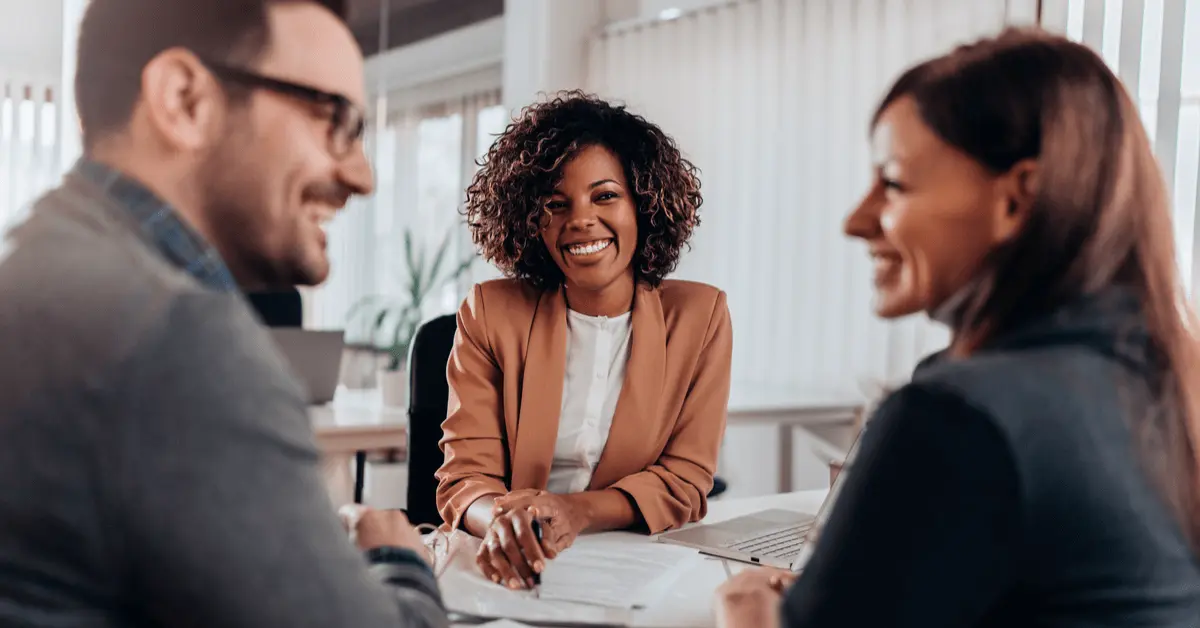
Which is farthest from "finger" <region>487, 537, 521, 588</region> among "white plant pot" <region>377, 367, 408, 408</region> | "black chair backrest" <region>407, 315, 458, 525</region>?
"white plant pot" <region>377, 367, 408, 408</region>

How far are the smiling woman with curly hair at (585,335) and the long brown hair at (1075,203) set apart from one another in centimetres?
95

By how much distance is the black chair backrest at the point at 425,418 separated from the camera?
6.48 ft

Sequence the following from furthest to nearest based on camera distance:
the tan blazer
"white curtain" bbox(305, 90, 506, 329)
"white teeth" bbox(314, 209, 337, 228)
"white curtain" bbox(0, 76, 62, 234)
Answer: "white curtain" bbox(0, 76, 62, 234), "white curtain" bbox(305, 90, 506, 329), the tan blazer, "white teeth" bbox(314, 209, 337, 228)

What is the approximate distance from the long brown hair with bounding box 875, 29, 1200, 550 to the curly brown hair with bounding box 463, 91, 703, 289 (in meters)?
1.12

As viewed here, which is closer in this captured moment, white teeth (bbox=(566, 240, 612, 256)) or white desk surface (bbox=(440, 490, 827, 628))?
white desk surface (bbox=(440, 490, 827, 628))

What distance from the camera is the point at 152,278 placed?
0.64 metres

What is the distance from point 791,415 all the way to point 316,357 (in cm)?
166

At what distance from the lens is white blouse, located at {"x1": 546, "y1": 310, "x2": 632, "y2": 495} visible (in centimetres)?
184

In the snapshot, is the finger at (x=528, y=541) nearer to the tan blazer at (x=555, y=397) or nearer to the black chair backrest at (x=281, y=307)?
the tan blazer at (x=555, y=397)

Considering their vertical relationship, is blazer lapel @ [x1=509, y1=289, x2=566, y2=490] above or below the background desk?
above

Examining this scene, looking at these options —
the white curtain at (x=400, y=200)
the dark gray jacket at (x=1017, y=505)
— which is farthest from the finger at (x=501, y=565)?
the white curtain at (x=400, y=200)

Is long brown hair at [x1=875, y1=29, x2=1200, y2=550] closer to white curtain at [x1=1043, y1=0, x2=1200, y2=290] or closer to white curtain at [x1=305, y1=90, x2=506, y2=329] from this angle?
white curtain at [x1=1043, y1=0, x2=1200, y2=290]

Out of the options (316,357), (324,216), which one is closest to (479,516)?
(324,216)

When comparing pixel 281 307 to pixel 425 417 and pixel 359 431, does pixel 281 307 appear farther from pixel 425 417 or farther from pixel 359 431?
pixel 425 417
